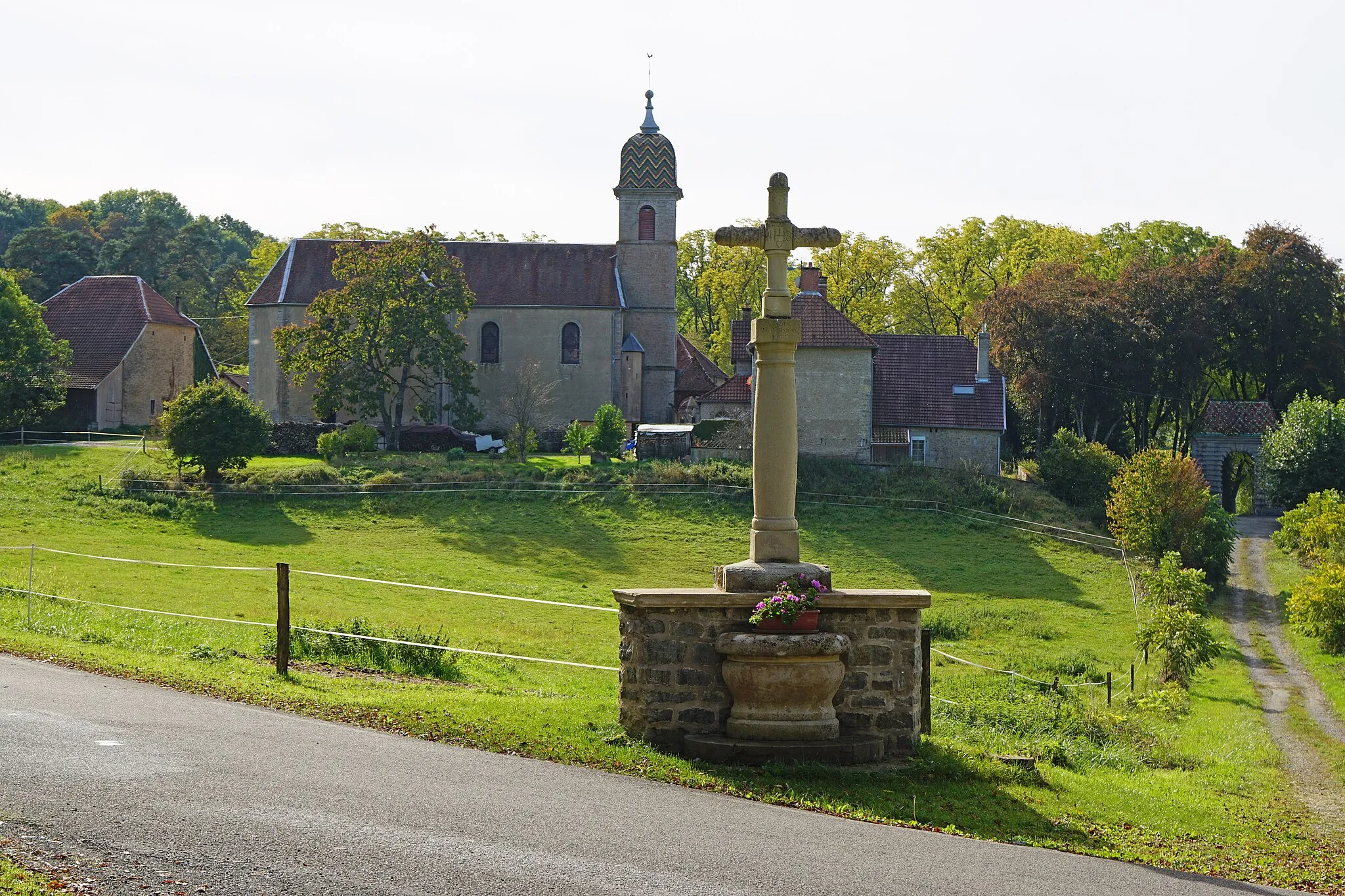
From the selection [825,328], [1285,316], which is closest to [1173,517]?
[825,328]

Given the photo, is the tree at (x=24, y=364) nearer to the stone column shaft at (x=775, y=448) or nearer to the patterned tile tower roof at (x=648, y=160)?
the patterned tile tower roof at (x=648, y=160)

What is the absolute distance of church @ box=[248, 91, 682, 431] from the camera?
61.2m

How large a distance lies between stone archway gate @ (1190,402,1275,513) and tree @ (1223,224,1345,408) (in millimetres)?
4866

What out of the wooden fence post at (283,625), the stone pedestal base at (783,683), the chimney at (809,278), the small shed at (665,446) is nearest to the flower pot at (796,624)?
the stone pedestal base at (783,683)

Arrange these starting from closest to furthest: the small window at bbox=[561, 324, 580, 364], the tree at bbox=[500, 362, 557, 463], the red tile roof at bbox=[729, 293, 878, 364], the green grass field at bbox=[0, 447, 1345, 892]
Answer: the green grass field at bbox=[0, 447, 1345, 892] → the red tile roof at bbox=[729, 293, 878, 364] → the tree at bbox=[500, 362, 557, 463] → the small window at bbox=[561, 324, 580, 364]

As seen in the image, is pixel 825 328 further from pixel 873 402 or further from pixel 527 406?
pixel 527 406

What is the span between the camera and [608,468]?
47531 millimetres

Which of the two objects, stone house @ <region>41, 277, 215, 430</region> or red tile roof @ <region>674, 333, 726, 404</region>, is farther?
red tile roof @ <region>674, 333, 726, 404</region>

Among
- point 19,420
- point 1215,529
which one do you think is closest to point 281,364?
point 19,420

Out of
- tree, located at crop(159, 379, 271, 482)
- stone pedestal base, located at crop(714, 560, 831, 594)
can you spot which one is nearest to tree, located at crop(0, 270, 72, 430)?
tree, located at crop(159, 379, 271, 482)

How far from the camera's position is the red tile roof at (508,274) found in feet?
202

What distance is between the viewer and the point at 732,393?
51656mm

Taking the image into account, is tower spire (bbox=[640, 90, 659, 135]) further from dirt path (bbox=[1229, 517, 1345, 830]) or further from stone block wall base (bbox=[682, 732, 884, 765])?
stone block wall base (bbox=[682, 732, 884, 765])

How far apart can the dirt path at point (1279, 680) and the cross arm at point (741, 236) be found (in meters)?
6.80
